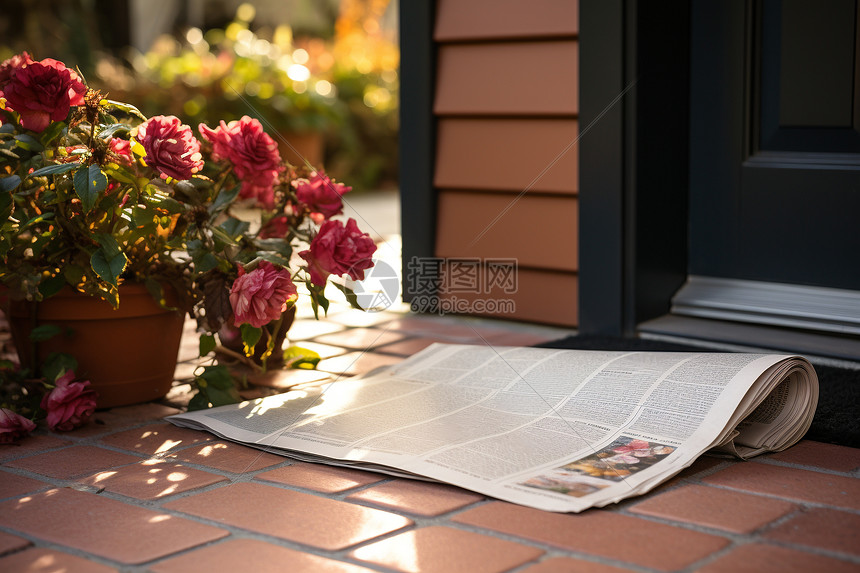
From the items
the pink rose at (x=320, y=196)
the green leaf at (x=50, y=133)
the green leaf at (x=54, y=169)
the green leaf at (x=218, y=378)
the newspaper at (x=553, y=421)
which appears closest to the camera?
the newspaper at (x=553, y=421)

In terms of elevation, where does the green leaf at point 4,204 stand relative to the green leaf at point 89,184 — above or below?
below

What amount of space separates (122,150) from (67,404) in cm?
41

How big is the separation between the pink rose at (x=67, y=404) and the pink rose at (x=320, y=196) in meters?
0.52

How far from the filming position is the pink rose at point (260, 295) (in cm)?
144

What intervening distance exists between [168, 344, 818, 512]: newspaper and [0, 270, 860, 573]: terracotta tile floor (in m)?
0.03

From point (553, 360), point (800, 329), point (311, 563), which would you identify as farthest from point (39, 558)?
point (800, 329)

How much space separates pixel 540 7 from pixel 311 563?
1554 millimetres

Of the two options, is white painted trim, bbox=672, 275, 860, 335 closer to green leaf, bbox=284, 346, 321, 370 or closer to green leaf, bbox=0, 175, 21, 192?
green leaf, bbox=284, 346, 321, 370

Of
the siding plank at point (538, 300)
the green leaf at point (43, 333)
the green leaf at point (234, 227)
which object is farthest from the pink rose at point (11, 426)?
the siding plank at point (538, 300)

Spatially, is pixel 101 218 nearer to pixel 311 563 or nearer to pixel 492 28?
pixel 311 563

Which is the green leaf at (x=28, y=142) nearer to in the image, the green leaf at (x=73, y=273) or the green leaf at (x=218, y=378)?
the green leaf at (x=73, y=273)

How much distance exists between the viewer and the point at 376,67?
596 centimetres

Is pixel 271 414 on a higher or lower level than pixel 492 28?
lower

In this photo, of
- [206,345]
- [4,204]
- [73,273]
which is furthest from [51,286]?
[206,345]
